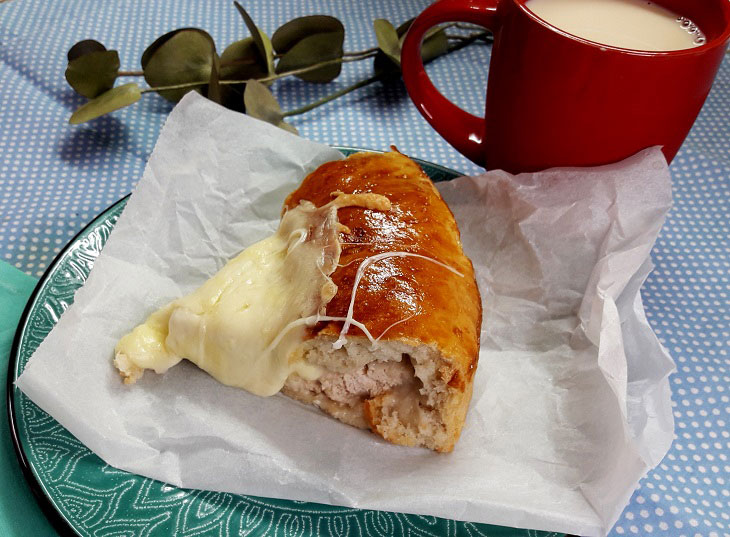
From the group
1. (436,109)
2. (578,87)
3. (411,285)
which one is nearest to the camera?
(411,285)

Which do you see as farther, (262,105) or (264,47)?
(264,47)

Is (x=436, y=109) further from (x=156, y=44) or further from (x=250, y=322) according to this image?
(x=156, y=44)

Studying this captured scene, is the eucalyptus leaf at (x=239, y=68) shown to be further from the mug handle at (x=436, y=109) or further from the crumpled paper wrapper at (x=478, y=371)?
the mug handle at (x=436, y=109)

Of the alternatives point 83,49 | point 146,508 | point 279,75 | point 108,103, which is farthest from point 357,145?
point 146,508

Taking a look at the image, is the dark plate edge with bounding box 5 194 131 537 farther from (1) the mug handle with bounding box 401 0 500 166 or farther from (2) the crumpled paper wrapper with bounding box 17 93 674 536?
(1) the mug handle with bounding box 401 0 500 166

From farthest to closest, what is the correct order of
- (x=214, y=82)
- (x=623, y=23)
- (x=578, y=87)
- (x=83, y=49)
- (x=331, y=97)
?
(x=331, y=97) → (x=83, y=49) → (x=214, y=82) → (x=623, y=23) → (x=578, y=87)

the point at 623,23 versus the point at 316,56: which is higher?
the point at 623,23

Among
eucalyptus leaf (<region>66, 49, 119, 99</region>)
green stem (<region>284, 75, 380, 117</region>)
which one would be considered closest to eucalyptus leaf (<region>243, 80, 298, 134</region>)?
green stem (<region>284, 75, 380, 117</region>)

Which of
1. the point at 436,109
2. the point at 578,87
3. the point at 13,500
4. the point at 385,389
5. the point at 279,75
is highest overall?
the point at 578,87
